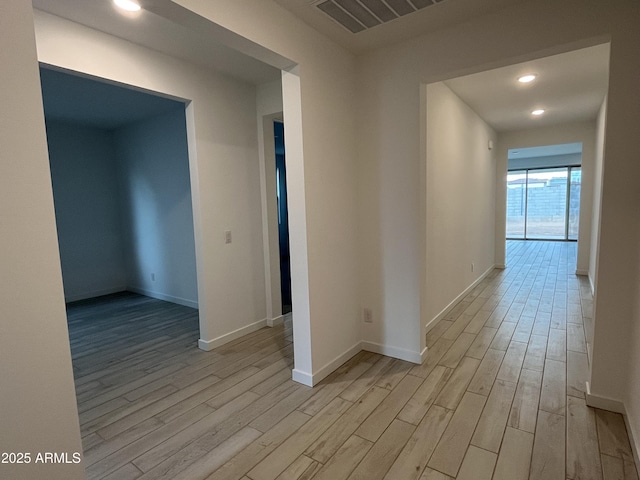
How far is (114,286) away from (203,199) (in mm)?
3638

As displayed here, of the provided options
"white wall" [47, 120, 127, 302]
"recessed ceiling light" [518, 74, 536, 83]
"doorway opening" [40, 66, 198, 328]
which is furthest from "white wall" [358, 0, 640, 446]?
"white wall" [47, 120, 127, 302]

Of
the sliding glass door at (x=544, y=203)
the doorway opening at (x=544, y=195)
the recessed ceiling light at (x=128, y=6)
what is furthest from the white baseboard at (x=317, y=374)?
the sliding glass door at (x=544, y=203)

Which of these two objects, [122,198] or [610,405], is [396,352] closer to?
[610,405]

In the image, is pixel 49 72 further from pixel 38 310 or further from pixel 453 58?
pixel 453 58

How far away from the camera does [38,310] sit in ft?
3.47

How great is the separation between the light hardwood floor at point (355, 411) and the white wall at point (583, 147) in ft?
8.71

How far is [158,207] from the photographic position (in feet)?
A: 15.9

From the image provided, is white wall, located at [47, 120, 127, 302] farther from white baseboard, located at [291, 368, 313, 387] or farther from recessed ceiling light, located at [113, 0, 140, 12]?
white baseboard, located at [291, 368, 313, 387]

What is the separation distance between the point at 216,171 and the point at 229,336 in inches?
63.7

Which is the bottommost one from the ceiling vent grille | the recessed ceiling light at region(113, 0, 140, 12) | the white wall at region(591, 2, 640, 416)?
the white wall at region(591, 2, 640, 416)

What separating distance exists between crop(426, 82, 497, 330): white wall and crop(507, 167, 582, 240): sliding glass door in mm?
6054

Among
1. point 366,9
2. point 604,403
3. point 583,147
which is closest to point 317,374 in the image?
point 604,403

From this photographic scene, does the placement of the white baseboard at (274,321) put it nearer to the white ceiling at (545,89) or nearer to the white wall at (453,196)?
the white wall at (453,196)

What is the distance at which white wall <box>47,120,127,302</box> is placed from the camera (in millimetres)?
4984
